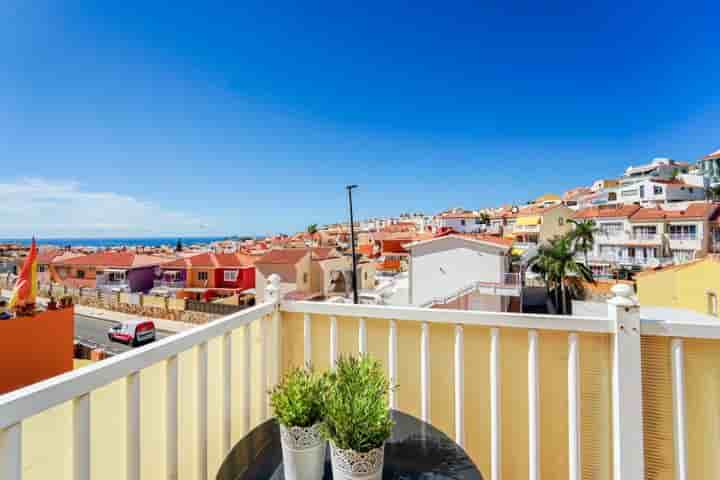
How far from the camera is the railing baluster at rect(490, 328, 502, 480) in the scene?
1.42m

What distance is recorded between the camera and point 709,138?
1089 inches

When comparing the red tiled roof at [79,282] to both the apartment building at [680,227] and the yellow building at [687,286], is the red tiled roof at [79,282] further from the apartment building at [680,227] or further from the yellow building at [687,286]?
the apartment building at [680,227]

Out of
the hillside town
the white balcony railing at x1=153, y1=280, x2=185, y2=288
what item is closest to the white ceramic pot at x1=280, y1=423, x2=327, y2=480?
the hillside town

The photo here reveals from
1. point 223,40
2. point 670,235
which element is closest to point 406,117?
point 223,40

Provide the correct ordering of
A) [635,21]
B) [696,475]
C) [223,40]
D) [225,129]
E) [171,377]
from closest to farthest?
[171,377], [696,475], [223,40], [635,21], [225,129]

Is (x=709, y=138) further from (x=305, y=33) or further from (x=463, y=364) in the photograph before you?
(x=463, y=364)

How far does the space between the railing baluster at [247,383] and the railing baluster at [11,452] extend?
0.84 metres

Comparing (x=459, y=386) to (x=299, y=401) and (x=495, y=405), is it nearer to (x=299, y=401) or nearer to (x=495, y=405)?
(x=495, y=405)

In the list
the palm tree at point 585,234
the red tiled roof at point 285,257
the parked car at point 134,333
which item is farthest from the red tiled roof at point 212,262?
the palm tree at point 585,234

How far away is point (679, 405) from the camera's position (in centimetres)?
122

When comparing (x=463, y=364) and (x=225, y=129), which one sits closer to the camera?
(x=463, y=364)

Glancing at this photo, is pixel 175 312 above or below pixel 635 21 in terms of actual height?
below

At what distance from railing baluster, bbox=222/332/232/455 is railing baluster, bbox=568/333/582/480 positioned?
1.43m

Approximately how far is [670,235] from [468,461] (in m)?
24.6
